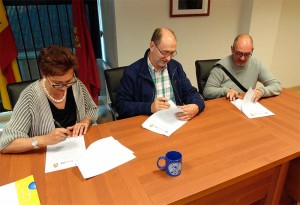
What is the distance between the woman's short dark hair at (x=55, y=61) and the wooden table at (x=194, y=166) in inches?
15.2

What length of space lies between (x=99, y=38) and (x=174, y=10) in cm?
106

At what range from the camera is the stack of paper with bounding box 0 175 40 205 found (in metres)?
0.89

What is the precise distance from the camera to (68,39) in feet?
10.0

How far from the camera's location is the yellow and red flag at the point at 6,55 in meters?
2.34

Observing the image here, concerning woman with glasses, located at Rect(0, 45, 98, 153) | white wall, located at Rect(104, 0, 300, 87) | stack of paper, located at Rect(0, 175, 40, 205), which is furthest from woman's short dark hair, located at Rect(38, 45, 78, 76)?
white wall, located at Rect(104, 0, 300, 87)

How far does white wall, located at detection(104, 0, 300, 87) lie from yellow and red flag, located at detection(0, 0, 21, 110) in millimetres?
1037

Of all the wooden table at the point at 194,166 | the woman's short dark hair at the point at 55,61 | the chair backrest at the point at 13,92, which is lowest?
the wooden table at the point at 194,166


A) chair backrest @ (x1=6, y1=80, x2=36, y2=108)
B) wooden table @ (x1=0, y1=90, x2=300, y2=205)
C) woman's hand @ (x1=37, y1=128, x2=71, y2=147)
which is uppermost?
chair backrest @ (x1=6, y1=80, x2=36, y2=108)

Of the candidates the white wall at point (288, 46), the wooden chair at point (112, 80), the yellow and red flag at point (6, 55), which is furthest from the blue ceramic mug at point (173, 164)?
the white wall at point (288, 46)

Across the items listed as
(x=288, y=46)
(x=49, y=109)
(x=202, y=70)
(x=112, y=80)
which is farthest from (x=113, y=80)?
(x=288, y=46)

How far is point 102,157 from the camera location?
1137mm

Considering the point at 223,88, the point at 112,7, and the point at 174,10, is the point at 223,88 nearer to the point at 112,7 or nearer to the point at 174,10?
the point at 174,10

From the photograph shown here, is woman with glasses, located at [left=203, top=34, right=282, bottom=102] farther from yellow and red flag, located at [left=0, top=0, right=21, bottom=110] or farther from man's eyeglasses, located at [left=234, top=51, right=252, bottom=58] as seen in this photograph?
yellow and red flag, located at [left=0, top=0, right=21, bottom=110]

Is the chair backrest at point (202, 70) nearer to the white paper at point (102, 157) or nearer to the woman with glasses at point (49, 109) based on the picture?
the woman with glasses at point (49, 109)
